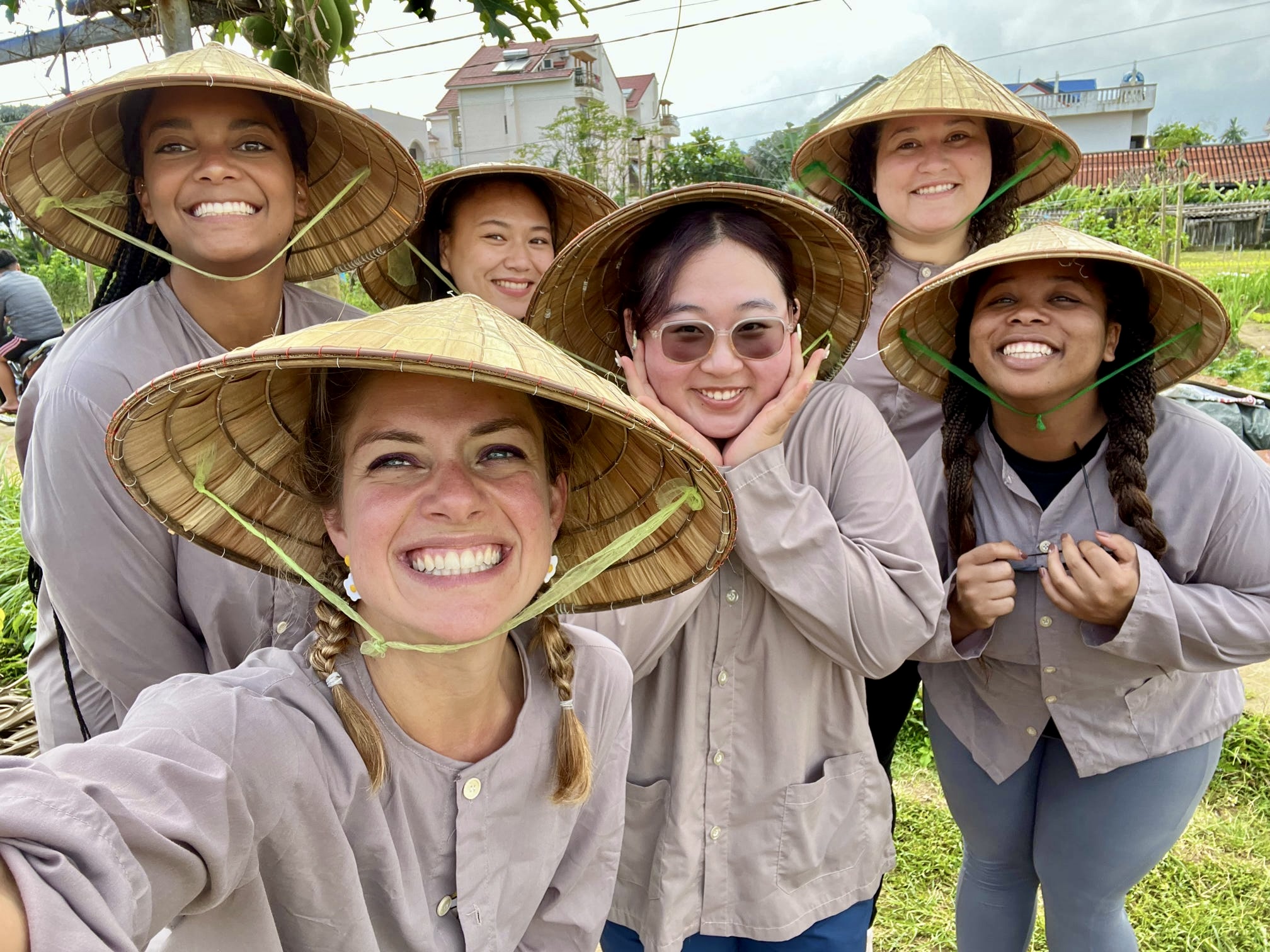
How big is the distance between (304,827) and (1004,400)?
176 centimetres

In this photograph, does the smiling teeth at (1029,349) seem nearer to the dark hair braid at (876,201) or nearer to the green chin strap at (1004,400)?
the green chin strap at (1004,400)

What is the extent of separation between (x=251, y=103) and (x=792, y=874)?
6.81ft

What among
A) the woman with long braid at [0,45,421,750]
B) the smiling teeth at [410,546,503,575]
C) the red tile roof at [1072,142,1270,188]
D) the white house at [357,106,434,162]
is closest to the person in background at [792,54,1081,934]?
the woman with long braid at [0,45,421,750]

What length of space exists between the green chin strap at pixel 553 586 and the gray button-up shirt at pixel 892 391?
116 cm

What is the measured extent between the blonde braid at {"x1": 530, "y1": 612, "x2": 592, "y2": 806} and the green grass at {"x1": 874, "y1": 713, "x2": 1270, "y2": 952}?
6.53 ft

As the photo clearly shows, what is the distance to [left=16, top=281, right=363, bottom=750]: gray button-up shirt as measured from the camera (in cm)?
176

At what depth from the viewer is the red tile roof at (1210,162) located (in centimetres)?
2927

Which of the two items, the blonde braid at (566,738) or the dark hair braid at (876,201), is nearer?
the blonde braid at (566,738)

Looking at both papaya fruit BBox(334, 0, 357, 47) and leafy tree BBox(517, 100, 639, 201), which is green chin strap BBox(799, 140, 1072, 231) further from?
leafy tree BBox(517, 100, 639, 201)

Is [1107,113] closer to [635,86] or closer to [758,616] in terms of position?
[635,86]

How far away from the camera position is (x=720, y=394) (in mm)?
1883

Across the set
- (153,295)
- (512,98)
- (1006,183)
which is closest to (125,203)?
(153,295)

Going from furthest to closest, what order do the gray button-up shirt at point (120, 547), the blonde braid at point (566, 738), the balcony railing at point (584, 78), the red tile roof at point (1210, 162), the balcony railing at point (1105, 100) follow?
the balcony railing at point (1105, 100) → the balcony railing at point (584, 78) → the red tile roof at point (1210, 162) → the gray button-up shirt at point (120, 547) → the blonde braid at point (566, 738)

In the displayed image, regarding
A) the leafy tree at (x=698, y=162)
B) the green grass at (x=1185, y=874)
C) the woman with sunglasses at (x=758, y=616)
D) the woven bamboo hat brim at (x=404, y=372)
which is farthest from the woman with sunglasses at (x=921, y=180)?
the leafy tree at (x=698, y=162)
